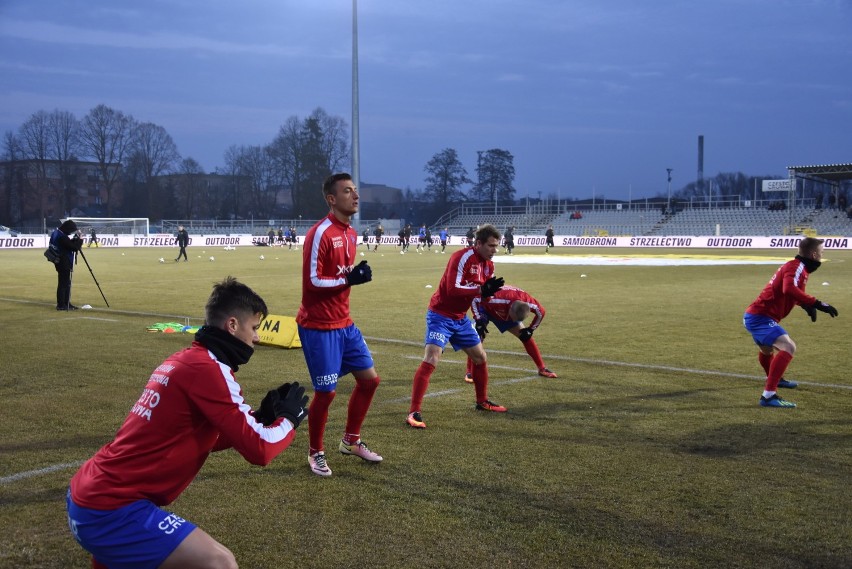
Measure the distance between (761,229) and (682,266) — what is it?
34245 millimetres

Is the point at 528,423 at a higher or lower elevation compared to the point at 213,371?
lower

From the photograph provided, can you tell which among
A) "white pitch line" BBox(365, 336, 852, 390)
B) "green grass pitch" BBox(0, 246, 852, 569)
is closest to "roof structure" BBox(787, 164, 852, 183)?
"green grass pitch" BBox(0, 246, 852, 569)

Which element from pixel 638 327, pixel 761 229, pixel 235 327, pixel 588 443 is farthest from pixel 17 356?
pixel 761 229

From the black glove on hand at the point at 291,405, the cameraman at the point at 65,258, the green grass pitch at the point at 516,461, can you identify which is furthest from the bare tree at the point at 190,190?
the black glove on hand at the point at 291,405

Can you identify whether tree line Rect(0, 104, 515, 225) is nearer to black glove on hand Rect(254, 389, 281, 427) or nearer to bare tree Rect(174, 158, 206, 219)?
bare tree Rect(174, 158, 206, 219)

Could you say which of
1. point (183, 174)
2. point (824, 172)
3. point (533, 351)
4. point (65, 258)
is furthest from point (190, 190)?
point (533, 351)

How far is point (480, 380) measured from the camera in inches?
314

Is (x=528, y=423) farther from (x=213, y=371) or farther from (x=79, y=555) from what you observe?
(x=213, y=371)

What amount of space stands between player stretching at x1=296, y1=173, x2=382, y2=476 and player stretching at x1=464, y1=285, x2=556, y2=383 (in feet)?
10.5

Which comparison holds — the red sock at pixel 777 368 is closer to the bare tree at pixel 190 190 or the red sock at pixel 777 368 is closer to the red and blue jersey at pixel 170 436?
the red and blue jersey at pixel 170 436

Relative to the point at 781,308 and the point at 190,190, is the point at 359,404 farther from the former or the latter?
the point at 190,190

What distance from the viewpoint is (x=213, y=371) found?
3311 mm

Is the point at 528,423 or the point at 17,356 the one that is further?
the point at 17,356

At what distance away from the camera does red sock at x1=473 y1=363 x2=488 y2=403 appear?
7.91m
